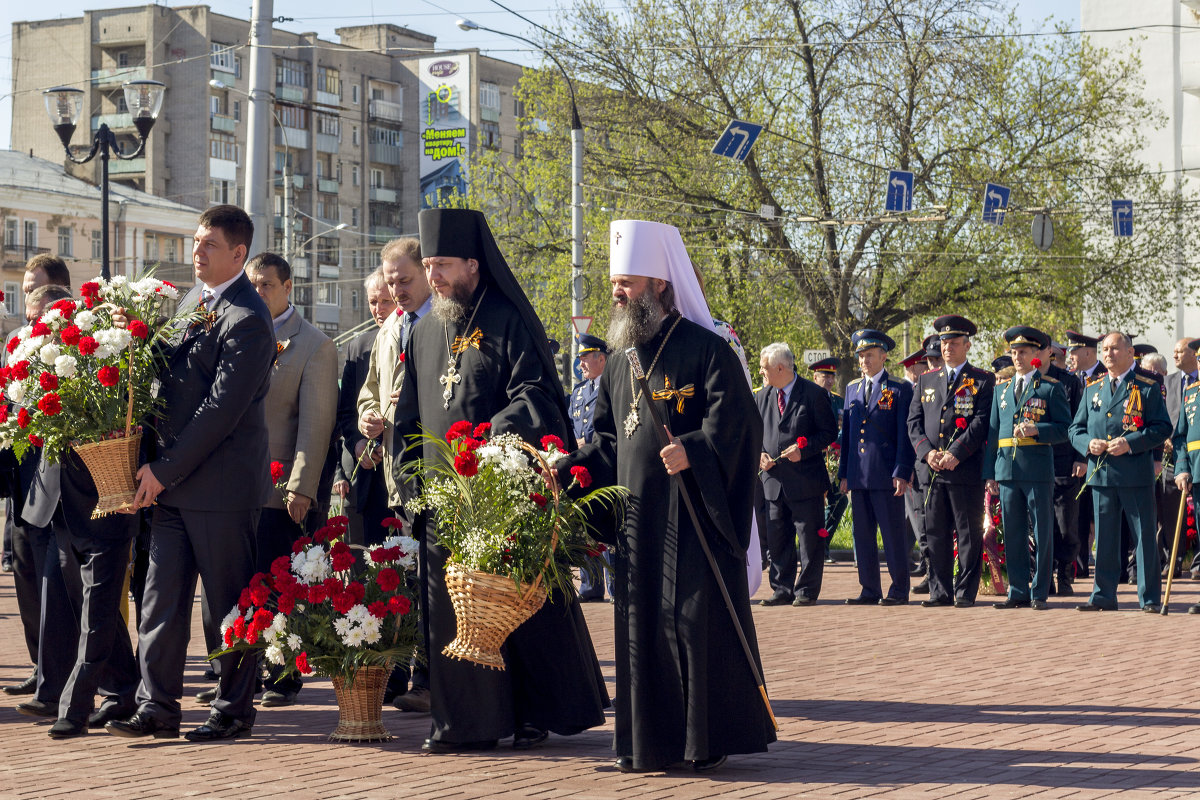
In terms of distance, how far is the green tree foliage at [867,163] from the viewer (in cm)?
3350

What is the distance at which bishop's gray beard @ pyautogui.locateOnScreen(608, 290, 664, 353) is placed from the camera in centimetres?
671

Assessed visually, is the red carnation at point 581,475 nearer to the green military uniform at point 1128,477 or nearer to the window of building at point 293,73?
the green military uniform at point 1128,477

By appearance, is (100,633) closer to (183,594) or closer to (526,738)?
(183,594)

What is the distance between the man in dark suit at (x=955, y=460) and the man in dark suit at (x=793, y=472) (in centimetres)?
86

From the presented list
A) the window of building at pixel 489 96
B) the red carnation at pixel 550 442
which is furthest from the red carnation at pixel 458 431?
the window of building at pixel 489 96

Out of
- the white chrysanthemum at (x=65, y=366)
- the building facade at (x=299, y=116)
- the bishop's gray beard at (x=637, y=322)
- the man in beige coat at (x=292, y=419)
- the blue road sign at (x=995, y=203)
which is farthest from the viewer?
the building facade at (x=299, y=116)

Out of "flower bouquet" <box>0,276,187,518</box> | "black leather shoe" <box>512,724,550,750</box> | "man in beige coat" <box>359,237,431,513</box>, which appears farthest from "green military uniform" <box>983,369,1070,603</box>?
"flower bouquet" <box>0,276,187,518</box>

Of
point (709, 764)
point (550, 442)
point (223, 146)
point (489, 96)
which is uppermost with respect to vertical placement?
point (489, 96)

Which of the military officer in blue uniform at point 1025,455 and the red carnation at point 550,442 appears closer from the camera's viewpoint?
the red carnation at point 550,442

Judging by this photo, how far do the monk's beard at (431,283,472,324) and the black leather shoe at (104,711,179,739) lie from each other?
2.19 m

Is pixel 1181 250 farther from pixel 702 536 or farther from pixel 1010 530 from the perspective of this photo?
pixel 702 536

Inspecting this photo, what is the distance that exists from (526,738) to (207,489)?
1.78m

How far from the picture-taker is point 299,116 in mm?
84438

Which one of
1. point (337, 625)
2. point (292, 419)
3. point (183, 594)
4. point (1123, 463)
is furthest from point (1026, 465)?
point (183, 594)
